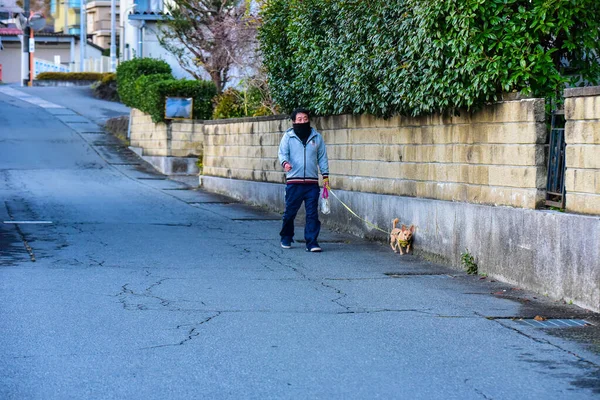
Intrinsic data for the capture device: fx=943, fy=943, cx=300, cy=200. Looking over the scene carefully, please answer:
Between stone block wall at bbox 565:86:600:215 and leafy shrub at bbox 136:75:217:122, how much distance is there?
18514 mm

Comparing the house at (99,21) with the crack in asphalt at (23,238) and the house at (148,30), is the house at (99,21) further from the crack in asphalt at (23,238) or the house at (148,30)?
the crack in asphalt at (23,238)

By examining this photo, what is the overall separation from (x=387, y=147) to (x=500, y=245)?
3662mm

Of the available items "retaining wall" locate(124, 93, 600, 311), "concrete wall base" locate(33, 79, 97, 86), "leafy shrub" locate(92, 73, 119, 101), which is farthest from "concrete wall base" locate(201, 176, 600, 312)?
"concrete wall base" locate(33, 79, 97, 86)

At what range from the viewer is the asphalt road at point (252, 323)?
5926 mm

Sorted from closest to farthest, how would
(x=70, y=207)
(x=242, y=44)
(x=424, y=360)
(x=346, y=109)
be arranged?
(x=424, y=360) → (x=346, y=109) → (x=70, y=207) → (x=242, y=44)

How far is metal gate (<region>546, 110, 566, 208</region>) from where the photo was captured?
31.1 feet

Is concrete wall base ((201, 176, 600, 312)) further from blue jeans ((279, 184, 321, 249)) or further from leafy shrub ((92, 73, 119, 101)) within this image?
leafy shrub ((92, 73, 119, 101))

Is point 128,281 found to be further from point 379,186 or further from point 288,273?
point 379,186

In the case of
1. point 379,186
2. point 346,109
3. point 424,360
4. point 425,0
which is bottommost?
point 424,360

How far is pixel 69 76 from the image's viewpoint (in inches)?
2211

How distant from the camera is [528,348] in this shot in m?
7.01

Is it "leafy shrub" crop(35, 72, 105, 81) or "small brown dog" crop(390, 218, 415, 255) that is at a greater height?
"leafy shrub" crop(35, 72, 105, 81)

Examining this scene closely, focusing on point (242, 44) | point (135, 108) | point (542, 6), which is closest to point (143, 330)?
point (542, 6)

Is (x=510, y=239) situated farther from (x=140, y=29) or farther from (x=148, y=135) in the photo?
(x=140, y=29)
